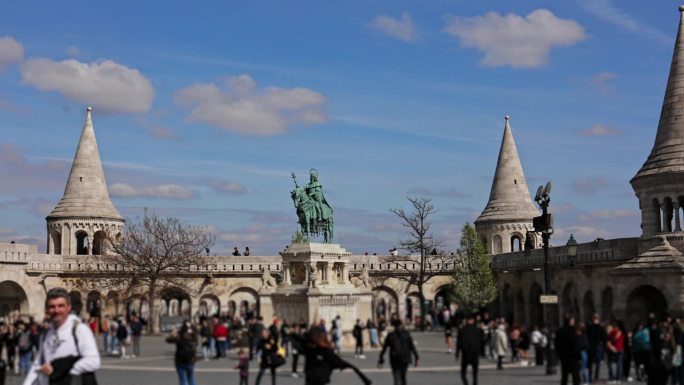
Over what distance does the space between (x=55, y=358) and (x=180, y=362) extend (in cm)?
805

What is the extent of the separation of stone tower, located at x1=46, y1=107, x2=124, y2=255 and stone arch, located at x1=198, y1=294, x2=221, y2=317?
247 inches

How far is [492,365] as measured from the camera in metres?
20.5

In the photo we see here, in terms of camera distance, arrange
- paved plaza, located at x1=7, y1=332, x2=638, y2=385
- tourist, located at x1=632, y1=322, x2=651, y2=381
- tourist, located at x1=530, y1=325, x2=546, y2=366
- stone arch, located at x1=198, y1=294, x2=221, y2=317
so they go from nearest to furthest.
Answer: tourist, located at x1=632, y1=322, x2=651, y2=381 < paved plaza, located at x1=7, y1=332, x2=638, y2=385 < tourist, located at x1=530, y1=325, x2=546, y2=366 < stone arch, located at x1=198, y1=294, x2=221, y2=317

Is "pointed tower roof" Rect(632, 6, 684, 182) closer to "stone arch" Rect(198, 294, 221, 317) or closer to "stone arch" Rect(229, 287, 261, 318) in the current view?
"stone arch" Rect(229, 287, 261, 318)

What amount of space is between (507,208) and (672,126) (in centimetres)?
1872

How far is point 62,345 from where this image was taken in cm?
644

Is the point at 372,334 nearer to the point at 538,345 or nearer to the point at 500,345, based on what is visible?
the point at 500,345

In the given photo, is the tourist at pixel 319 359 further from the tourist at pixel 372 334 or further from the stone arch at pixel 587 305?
the stone arch at pixel 587 305

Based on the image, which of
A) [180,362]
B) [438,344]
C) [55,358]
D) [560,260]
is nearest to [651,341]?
[180,362]

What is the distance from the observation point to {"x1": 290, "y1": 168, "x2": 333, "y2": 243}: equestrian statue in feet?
106

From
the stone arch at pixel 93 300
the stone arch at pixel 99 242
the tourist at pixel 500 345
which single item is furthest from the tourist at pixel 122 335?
the stone arch at pixel 99 242

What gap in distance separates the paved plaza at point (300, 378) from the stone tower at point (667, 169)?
952 cm

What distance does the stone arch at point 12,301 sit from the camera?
1677 inches

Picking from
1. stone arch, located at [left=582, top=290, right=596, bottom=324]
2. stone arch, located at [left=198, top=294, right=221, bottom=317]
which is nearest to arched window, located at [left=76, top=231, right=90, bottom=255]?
stone arch, located at [left=198, top=294, right=221, bottom=317]
